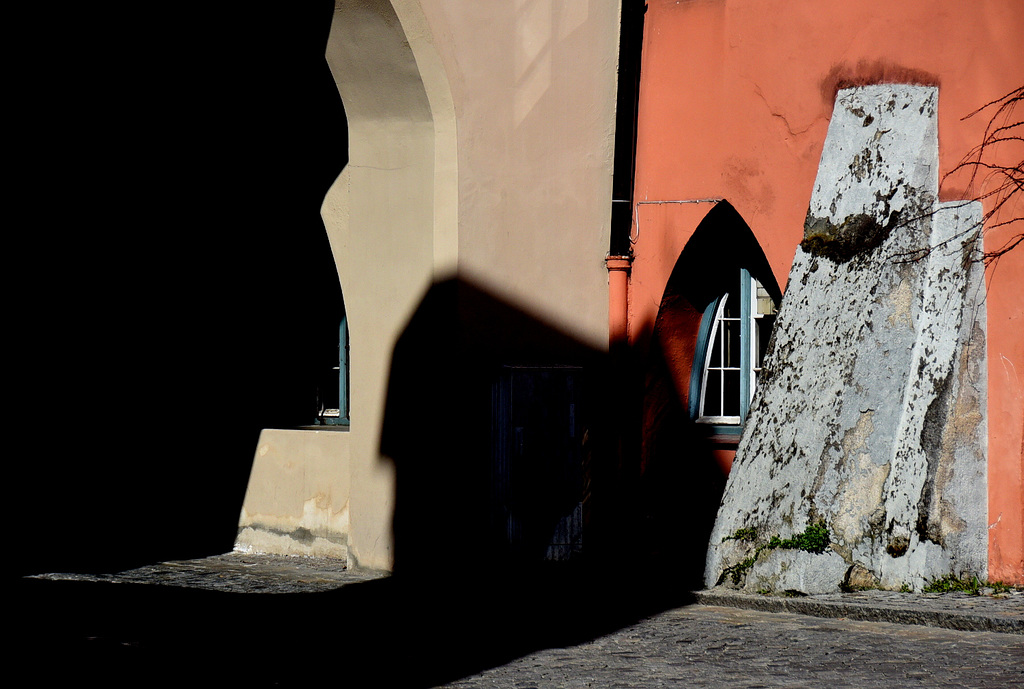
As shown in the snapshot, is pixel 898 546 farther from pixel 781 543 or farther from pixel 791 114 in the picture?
pixel 791 114

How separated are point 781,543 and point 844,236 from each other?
216 cm

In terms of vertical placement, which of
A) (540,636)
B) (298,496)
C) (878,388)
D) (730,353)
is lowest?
(540,636)

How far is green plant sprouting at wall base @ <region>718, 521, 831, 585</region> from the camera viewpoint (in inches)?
304

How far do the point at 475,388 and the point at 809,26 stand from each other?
3660mm

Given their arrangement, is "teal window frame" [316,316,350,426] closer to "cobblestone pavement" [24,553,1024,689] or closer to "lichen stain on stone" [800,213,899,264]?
"cobblestone pavement" [24,553,1024,689]

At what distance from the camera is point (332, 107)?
10.6 metres

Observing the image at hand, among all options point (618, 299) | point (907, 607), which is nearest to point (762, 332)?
point (618, 299)

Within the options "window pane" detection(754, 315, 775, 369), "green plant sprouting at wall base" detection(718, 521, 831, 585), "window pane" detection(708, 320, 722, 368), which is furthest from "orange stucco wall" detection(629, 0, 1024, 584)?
"green plant sprouting at wall base" detection(718, 521, 831, 585)

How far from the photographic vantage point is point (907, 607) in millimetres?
7309

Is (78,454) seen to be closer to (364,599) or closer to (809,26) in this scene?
(364,599)

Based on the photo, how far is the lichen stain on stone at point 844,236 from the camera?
8.38 metres

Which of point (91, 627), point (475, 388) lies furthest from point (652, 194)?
point (91, 627)

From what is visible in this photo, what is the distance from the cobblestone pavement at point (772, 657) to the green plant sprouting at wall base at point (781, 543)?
1.47 ft

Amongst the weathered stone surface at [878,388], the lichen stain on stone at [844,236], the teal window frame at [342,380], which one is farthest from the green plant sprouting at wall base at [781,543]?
the teal window frame at [342,380]
